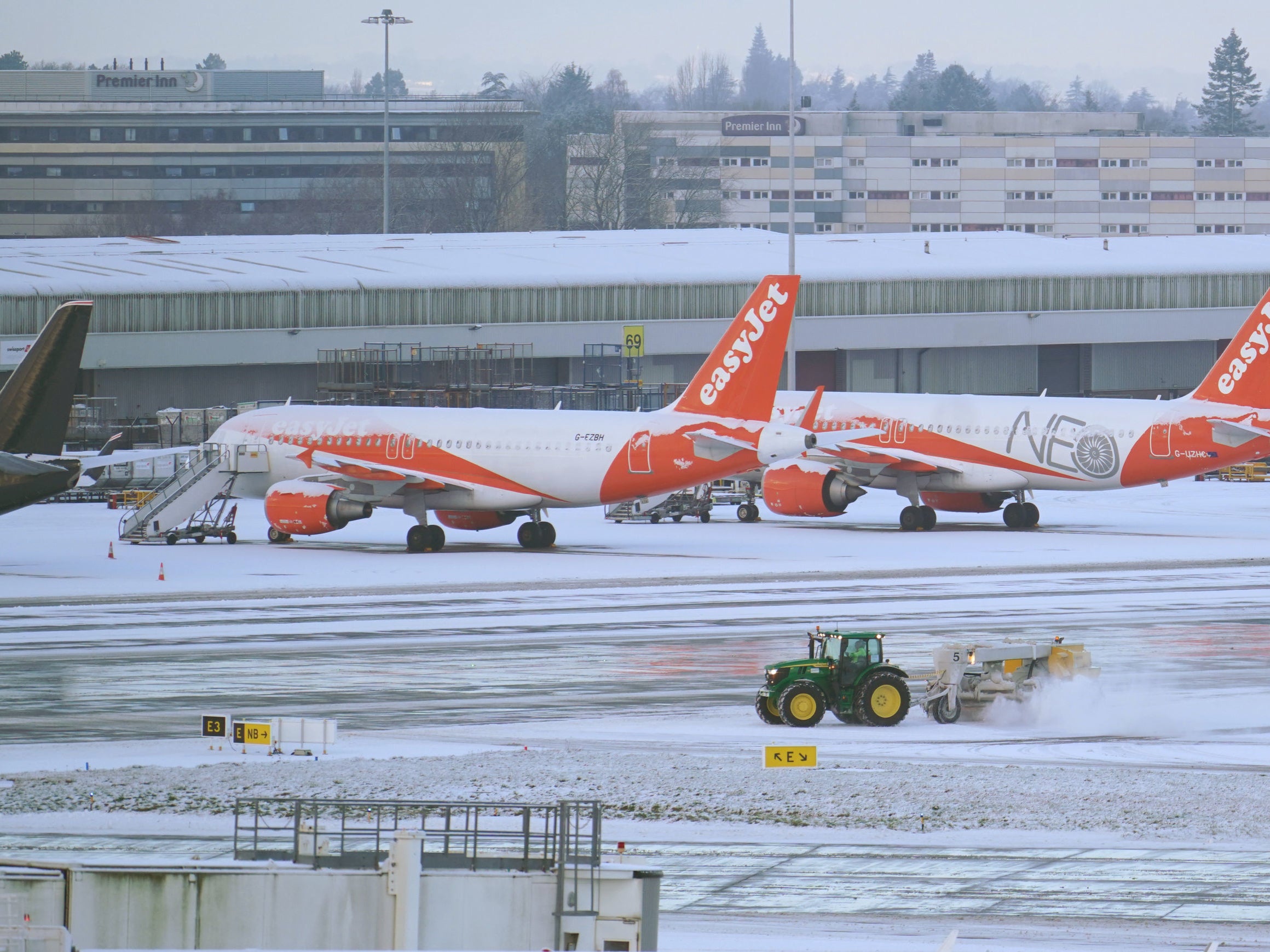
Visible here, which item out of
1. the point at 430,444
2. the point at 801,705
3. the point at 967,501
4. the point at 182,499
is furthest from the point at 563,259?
the point at 801,705

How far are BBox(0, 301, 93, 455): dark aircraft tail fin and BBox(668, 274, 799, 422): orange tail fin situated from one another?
17.3 m

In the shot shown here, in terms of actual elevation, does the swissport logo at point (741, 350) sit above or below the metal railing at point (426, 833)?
above

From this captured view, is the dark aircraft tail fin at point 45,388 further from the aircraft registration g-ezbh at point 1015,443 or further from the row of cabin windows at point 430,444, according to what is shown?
the aircraft registration g-ezbh at point 1015,443

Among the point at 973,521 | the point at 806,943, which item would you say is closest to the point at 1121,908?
the point at 806,943

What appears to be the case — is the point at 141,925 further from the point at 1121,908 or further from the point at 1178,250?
the point at 1178,250

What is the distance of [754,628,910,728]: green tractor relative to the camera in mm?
29359

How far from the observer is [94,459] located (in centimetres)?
6128

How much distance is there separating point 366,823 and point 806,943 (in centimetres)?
632

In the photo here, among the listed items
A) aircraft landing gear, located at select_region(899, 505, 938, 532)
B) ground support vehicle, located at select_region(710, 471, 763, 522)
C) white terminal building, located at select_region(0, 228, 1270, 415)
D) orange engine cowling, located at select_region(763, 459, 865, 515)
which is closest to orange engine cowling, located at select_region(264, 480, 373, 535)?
orange engine cowling, located at select_region(763, 459, 865, 515)

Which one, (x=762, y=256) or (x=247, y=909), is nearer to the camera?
(x=247, y=909)

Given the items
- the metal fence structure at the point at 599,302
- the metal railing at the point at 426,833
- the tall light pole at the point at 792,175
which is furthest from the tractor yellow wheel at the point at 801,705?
the metal fence structure at the point at 599,302

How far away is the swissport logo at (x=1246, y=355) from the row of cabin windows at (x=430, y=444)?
61.8ft

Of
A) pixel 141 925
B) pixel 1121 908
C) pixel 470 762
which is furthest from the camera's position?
pixel 470 762

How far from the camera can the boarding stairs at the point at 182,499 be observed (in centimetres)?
5825
